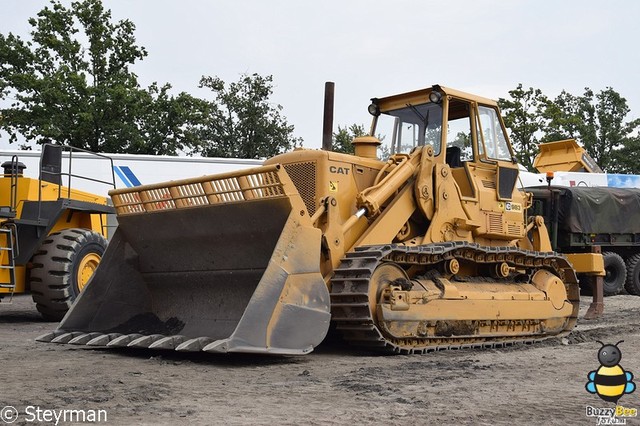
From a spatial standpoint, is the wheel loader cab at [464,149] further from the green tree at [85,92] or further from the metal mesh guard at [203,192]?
the green tree at [85,92]

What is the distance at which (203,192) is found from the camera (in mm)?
8281

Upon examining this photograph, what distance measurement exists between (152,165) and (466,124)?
13082mm

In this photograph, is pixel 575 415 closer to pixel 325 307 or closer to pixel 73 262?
pixel 325 307

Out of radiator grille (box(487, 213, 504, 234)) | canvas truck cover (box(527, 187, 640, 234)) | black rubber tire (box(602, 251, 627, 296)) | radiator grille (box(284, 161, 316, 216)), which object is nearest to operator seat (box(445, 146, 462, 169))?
radiator grille (box(487, 213, 504, 234))

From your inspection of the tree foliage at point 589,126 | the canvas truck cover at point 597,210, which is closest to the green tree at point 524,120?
the tree foliage at point 589,126

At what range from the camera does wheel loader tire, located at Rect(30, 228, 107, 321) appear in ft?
37.8

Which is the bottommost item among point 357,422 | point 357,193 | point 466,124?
point 357,422

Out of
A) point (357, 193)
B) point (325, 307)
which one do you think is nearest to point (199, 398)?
point (325, 307)

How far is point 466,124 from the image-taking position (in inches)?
402

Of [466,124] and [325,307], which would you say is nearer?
[325,307]

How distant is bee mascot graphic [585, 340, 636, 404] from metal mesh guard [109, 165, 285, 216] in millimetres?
3166

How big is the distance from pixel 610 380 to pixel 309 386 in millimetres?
2202

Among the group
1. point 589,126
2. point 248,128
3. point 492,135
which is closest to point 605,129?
point 589,126
